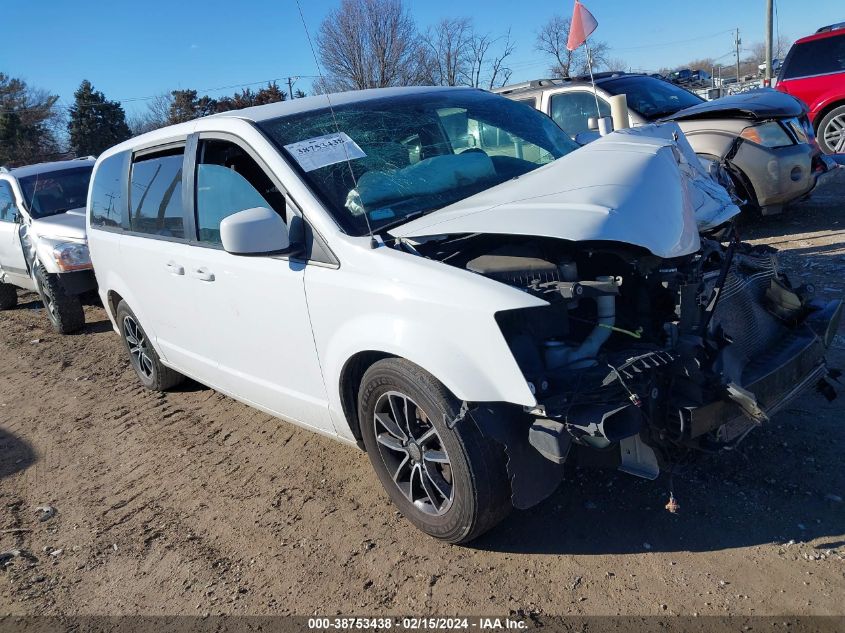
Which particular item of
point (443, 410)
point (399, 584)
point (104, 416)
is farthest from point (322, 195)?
point (104, 416)

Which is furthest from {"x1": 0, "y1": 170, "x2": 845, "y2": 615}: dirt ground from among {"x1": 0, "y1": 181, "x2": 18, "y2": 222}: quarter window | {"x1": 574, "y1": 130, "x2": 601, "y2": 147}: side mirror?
{"x1": 0, "y1": 181, "x2": 18, "y2": 222}: quarter window

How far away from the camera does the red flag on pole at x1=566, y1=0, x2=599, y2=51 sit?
4902 millimetres

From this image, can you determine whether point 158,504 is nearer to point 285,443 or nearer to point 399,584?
point 285,443

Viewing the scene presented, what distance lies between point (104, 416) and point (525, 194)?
4.00 m

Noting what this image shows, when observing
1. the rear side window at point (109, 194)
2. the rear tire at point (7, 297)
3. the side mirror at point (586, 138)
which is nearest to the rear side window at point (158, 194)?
the rear side window at point (109, 194)

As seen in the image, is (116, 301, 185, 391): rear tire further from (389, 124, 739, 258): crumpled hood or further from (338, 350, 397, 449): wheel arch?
(389, 124, 739, 258): crumpled hood

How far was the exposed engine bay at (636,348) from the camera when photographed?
8.52 ft

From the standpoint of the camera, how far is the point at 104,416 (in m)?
5.46

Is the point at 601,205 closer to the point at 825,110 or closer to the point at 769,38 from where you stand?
the point at 825,110

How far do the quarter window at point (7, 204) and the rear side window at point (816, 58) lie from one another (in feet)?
39.7

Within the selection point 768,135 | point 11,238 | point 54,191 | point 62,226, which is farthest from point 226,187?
point 11,238

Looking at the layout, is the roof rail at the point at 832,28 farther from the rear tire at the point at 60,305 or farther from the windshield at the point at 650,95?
the rear tire at the point at 60,305

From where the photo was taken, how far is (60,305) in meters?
8.05

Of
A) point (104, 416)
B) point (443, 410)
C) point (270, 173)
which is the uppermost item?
point (270, 173)
